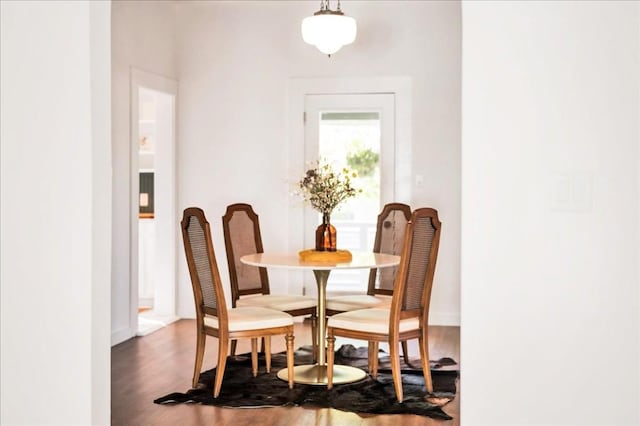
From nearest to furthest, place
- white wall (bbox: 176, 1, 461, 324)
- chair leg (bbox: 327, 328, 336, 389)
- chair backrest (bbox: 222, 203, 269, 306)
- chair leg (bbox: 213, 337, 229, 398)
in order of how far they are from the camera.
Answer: chair leg (bbox: 213, 337, 229, 398), chair leg (bbox: 327, 328, 336, 389), chair backrest (bbox: 222, 203, 269, 306), white wall (bbox: 176, 1, 461, 324)

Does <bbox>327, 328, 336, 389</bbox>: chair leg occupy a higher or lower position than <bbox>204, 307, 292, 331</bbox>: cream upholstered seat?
lower

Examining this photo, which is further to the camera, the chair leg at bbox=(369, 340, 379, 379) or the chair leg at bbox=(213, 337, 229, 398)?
the chair leg at bbox=(369, 340, 379, 379)

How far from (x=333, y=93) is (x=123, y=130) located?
194cm

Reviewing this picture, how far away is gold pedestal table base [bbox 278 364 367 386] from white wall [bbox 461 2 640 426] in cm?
261

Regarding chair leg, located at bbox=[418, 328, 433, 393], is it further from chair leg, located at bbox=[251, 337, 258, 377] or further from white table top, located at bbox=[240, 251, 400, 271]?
chair leg, located at bbox=[251, 337, 258, 377]

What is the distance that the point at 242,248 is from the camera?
19.2ft

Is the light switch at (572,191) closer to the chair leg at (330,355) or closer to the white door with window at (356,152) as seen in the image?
the chair leg at (330,355)

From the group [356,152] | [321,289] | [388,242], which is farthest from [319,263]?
[356,152]

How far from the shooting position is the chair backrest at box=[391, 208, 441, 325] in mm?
4480

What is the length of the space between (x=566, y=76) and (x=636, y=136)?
0.85 ft

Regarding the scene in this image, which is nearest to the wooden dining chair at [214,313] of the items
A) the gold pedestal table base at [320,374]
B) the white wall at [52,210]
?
the gold pedestal table base at [320,374]

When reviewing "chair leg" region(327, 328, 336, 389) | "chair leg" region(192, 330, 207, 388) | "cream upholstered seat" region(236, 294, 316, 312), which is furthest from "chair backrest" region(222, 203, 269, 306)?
"chair leg" region(327, 328, 336, 389)


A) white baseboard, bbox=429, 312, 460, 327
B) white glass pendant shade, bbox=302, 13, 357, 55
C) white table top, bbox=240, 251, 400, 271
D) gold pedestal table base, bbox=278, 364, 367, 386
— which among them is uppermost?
white glass pendant shade, bbox=302, 13, 357, 55

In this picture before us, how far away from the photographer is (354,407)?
4.42m
